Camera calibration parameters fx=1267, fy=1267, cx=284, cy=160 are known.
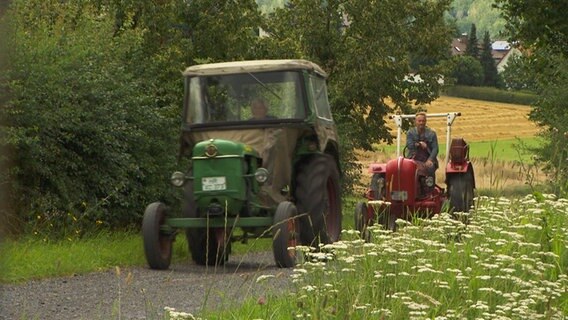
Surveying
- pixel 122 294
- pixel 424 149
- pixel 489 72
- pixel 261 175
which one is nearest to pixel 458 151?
pixel 424 149

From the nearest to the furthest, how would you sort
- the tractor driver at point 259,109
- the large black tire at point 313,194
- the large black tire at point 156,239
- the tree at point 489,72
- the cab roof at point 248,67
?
the large black tire at point 156,239, the large black tire at point 313,194, the tractor driver at point 259,109, the cab roof at point 248,67, the tree at point 489,72

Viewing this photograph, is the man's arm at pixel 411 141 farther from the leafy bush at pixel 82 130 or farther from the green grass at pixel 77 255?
the leafy bush at pixel 82 130

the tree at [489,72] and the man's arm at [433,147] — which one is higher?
the tree at [489,72]

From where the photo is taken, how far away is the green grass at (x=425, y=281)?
589 centimetres

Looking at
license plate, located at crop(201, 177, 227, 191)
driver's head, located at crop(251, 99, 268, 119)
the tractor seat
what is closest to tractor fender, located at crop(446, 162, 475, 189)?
the tractor seat

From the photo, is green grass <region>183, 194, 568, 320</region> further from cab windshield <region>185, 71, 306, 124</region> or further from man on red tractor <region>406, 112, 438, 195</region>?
man on red tractor <region>406, 112, 438, 195</region>

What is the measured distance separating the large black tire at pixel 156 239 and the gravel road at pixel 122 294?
181mm

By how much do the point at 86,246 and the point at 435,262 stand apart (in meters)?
6.96

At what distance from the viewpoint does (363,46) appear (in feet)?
141

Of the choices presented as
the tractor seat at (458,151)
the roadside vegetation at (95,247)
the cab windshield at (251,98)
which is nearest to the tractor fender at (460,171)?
the tractor seat at (458,151)

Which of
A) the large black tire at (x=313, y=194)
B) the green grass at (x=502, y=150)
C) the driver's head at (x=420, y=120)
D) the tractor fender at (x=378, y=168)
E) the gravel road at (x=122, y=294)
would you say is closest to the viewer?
the gravel road at (x=122, y=294)

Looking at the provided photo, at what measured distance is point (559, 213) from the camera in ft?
30.7

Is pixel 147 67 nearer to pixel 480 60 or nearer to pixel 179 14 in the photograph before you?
pixel 179 14

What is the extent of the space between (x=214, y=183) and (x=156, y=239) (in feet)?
2.74
